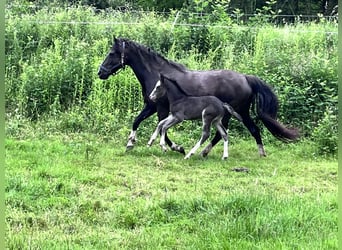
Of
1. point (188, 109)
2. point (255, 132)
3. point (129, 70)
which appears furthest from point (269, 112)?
point (129, 70)

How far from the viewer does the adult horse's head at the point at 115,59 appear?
7.99m

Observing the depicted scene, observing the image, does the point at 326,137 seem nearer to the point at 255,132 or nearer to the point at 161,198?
the point at 255,132

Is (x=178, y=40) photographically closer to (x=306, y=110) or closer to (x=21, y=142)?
(x=306, y=110)

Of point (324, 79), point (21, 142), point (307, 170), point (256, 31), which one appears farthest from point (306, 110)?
point (21, 142)

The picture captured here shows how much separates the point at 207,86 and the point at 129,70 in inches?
113

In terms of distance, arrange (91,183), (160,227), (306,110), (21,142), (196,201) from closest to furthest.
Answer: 1. (160,227)
2. (196,201)
3. (91,183)
4. (21,142)
5. (306,110)

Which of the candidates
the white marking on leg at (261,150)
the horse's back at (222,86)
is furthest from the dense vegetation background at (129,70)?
the horse's back at (222,86)

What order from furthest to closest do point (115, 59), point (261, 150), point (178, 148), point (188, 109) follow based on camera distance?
point (115, 59) < point (261, 150) < point (178, 148) < point (188, 109)

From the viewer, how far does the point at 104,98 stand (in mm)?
9422

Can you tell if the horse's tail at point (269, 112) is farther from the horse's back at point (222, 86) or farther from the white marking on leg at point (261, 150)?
the white marking on leg at point (261, 150)

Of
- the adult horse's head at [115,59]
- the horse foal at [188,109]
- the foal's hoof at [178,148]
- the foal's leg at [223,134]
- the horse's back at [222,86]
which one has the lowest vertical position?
the foal's hoof at [178,148]

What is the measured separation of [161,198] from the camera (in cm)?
499

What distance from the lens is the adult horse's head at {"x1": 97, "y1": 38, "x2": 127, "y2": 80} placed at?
799 centimetres

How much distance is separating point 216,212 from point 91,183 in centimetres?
186
